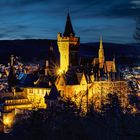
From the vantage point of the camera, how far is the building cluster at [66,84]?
35.2 meters

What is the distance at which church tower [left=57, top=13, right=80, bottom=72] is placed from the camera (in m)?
41.0

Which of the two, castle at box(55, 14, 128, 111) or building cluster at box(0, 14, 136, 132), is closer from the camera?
building cluster at box(0, 14, 136, 132)

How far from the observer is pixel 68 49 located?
4128 cm

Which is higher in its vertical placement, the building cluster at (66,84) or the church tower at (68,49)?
the church tower at (68,49)

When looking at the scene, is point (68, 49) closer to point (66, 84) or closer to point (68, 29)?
point (68, 29)

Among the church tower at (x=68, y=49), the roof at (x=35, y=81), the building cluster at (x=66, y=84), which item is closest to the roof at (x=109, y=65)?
the building cluster at (x=66, y=84)

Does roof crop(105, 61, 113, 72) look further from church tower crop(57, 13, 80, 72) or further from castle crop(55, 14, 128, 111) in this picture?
church tower crop(57, 13, 80, 72)

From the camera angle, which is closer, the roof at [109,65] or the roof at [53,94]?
the roof at [53,94]

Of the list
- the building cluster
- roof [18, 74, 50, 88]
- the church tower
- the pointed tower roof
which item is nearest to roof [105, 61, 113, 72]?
the building cluster

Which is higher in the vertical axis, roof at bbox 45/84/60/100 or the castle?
the castle

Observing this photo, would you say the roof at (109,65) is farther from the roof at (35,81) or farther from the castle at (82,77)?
the roof at (35,81)

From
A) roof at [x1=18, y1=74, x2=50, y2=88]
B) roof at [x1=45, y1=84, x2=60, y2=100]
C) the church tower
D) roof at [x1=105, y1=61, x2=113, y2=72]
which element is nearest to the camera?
roof at [x1=45, y1=84, x2=60, y2=100]

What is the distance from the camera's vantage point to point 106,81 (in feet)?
133

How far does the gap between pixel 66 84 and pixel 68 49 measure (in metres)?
5.81
